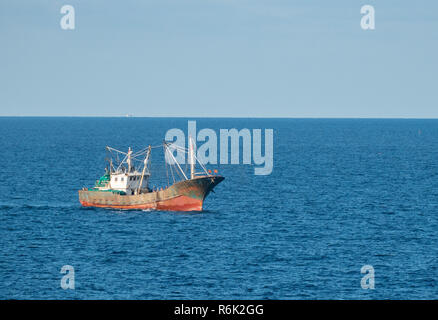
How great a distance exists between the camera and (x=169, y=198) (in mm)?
90062

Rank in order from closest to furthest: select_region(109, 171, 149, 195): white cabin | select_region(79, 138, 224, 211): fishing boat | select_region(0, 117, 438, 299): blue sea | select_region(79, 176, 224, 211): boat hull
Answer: select_region(0, 117, 438, 299): blue sea → select_region(79, 176, 224, 211): boat hull → select_region(79, 138, 224, 211): fishing boat → select_region(109, 171, 149, 195): white cabin

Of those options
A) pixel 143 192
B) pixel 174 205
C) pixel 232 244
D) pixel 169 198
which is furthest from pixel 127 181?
pixel 232 244

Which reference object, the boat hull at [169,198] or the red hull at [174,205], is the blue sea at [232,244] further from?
the boat hull at [169,198]

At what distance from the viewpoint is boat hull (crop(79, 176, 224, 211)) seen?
87.9 m

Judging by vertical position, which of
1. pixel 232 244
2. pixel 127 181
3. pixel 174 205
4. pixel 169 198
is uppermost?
pixel 127 181

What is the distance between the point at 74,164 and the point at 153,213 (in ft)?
282

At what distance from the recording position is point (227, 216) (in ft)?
299

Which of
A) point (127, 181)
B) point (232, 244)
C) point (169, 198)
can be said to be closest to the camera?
point (232, 244)

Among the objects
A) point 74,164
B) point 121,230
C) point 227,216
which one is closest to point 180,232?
point 121,230

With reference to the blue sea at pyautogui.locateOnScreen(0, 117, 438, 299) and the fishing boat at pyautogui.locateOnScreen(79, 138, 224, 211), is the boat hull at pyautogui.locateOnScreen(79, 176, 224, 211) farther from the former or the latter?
the blue sea at pyautogui.locateOnScreen(0, 117, 438, 299)

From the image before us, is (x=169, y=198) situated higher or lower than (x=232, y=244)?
higher

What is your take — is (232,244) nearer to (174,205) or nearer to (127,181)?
(174,205)

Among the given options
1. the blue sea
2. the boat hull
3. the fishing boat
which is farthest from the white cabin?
the blue sea
